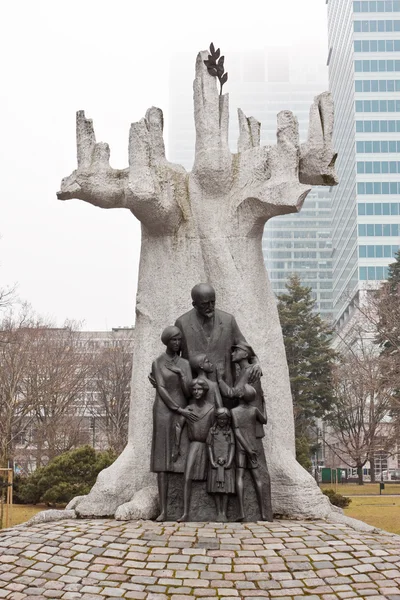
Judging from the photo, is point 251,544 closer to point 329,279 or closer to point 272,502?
point 272,502

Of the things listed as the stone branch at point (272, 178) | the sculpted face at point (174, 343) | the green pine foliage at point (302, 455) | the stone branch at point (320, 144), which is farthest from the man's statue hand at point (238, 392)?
the green pine foliage at point (302, 455)

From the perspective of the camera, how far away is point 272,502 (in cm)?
802

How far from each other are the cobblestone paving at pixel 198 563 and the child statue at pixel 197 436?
0.59 meters

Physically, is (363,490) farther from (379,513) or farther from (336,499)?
(336,499)

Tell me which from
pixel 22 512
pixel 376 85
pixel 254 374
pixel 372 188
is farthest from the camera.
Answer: pixel 376 85

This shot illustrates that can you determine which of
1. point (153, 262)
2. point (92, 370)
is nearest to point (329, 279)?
point (92, 370)

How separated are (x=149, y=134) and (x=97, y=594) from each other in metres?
5.69

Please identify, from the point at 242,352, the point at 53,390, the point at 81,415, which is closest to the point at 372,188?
the point at 81,415

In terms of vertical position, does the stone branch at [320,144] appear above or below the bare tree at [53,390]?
above

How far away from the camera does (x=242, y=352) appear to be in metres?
7.91

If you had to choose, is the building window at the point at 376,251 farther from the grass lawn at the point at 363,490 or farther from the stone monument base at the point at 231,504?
the stone monument base at the point at 231,504

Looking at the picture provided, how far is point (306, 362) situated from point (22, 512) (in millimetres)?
21563

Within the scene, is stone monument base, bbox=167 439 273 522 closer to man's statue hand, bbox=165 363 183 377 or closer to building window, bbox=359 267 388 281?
man's statue hand, bbox=165 363 183 377

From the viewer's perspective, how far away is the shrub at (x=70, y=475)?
18891 mm
